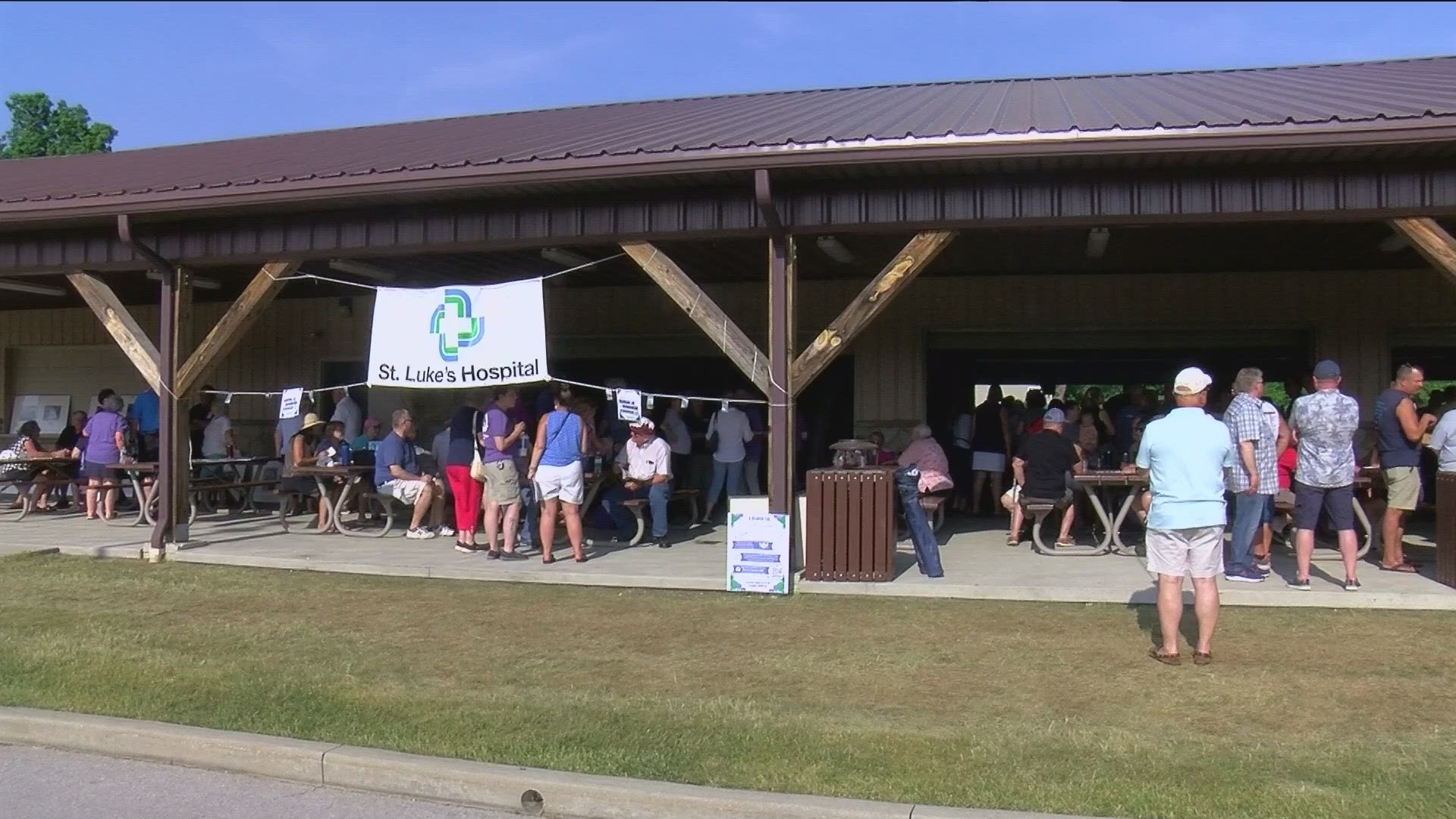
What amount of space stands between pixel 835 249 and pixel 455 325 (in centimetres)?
344

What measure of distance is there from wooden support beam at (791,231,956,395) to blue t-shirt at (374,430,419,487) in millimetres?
4429

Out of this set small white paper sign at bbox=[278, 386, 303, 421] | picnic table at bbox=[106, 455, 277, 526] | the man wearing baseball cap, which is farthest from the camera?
picnic table at bbox=[106, 455, 277, 526]

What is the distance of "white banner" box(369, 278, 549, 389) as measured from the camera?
880 centimetres

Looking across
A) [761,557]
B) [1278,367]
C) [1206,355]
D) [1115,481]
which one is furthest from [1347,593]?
[1278,367]

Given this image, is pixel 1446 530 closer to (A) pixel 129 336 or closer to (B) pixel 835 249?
(B) pixel 835 249

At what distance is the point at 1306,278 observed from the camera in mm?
11789

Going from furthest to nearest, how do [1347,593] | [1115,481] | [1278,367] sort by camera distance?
[1278,367] < [1115,481] < [1347,593]

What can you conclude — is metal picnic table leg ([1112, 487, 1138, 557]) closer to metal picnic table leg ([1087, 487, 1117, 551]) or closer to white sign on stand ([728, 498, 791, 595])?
metal picnic table leg ([1087, 487, 1117, 551])

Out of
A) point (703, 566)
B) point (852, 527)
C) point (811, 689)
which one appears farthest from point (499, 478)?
point (811, 689)

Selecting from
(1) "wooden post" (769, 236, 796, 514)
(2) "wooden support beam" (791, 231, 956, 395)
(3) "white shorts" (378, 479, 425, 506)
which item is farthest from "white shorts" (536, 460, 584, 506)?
(3) "white shorts" (378, 479, 425, 506)

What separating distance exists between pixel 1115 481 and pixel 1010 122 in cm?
290

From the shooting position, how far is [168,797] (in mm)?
4527

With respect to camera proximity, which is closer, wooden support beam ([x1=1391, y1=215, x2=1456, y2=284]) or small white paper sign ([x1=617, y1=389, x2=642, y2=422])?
wooden support beam ([x1=1391, y1=215, x2=1456, y2=284])

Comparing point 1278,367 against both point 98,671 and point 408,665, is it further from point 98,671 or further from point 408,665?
point 98,671
